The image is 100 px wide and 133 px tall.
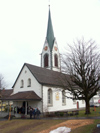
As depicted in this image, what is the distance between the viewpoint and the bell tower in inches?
1982

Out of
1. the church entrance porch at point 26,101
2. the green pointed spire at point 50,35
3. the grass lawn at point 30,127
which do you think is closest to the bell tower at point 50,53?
the green pointed spire at point 50,35

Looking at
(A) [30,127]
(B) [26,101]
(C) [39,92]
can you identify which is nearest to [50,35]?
(C) [39,92]

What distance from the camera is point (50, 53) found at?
52281 mm

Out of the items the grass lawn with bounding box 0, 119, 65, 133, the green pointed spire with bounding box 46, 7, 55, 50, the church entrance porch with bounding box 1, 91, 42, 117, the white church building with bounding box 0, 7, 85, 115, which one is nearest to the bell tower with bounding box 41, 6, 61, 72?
the green pointed spire with bounding box 46, 7, 55, 50

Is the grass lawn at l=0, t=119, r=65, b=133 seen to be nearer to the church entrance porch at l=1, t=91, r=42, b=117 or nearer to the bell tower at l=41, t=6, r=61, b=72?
the church entrance porch at l=1, t=91, r=42, b=117

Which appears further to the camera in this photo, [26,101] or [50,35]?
[50,35]

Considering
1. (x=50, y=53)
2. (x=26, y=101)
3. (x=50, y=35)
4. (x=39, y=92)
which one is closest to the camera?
(x=26, y=101)

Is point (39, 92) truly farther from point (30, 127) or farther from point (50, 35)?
point (50, 35)

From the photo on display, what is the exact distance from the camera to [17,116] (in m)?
25.9

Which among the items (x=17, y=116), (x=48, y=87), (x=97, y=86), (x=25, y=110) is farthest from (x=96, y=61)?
(x=17, y=116)

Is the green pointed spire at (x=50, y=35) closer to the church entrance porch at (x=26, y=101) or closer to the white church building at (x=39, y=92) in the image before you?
the white church building at (x=39, y=92)

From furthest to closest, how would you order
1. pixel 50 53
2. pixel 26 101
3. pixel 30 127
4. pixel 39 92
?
pixel 50 53, pixel 39 92, pixel 26 101, pixel 30 127

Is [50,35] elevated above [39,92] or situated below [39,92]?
above

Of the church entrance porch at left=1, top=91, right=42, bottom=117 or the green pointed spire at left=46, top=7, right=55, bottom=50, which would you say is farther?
the green pointed spire at left=46, top=7, right=55, bottom=50
